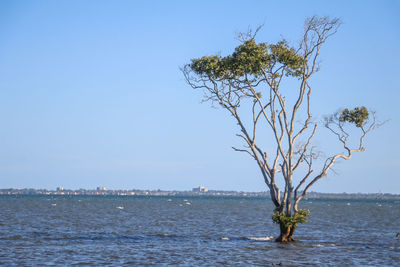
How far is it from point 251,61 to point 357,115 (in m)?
9.85

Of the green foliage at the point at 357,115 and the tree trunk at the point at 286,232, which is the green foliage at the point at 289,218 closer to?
the tree trunk at the point at 286,232

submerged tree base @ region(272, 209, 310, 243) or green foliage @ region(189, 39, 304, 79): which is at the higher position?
green foliage @ region(189, 39, 304, 79)

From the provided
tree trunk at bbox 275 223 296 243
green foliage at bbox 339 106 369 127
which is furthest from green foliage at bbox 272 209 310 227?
green foliage at bbox 339 106 369 127

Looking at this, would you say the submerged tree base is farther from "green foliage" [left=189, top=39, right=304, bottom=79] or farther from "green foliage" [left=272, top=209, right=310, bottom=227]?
"green foliage" [left=189, top=39, right=304, bottom=79]

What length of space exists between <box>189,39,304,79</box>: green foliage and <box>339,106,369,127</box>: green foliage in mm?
5728

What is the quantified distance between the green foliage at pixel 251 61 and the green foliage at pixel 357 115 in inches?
226

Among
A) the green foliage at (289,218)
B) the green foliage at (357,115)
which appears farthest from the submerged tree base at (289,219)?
the green foliage at (357,115)

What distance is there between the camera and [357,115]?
132 ft

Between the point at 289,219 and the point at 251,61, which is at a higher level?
the point at 251,61

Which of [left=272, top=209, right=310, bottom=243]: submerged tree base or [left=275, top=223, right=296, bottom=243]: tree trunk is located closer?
[left=272, top=209, right=310, bottom=243]: submerged tree base

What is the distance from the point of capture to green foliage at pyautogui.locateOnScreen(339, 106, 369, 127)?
131 feet

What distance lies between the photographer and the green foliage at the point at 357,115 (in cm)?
4006

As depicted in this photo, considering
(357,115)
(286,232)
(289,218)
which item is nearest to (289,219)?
(289,218)

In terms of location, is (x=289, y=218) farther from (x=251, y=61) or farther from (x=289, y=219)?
(x=251, y=61)
